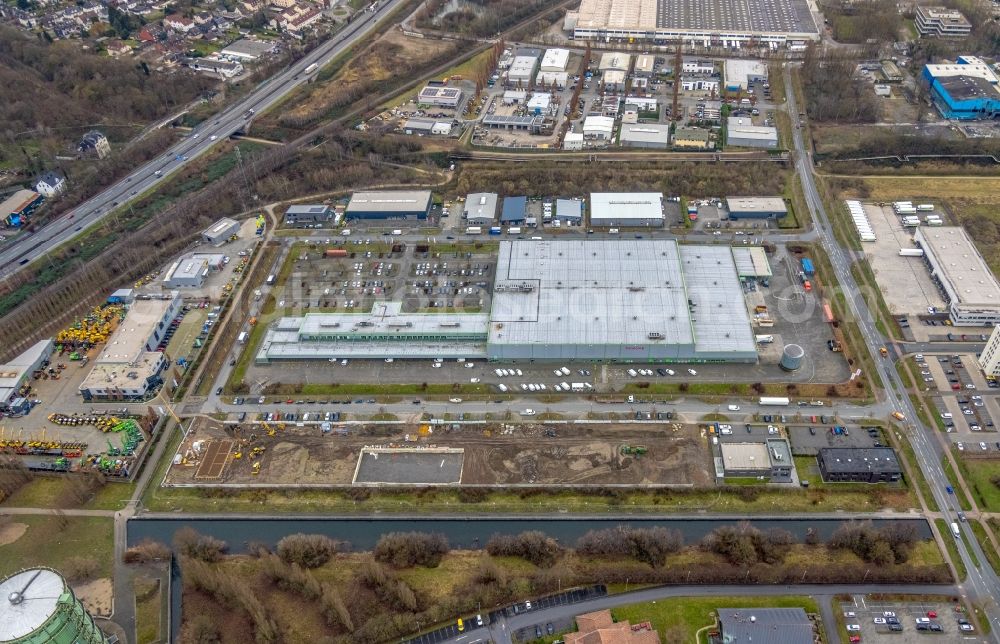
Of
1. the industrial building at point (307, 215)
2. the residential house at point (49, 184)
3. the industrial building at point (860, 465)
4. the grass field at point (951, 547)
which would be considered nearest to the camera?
the grass field at point (951, 547)

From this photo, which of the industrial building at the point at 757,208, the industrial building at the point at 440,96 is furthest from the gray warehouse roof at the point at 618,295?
the industrial building at the point at 440,96

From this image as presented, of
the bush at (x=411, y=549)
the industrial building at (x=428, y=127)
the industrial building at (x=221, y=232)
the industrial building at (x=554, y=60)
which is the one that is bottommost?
the bush at (x=411, y=549)

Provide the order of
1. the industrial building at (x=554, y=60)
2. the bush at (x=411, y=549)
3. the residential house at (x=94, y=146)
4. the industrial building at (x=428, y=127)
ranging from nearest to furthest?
the bush at (x=411, y=549) → the residential house at (x=94, y=146) → the industrial building at (x=428, y=127) → the industrial building at (x=554, y=60)

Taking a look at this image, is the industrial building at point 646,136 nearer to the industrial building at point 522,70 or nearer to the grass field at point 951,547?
the industrial building at point 522,70

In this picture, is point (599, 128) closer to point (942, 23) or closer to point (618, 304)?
point (618, 304)

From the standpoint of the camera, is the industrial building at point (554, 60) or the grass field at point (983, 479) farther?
the industrial building at point (554, 60)

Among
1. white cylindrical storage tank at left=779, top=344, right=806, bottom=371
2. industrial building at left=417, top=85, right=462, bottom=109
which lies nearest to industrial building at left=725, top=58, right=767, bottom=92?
industrial building at left=417, top=85, right=462, bottom=109

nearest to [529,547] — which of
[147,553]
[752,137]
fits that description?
[147,553]
